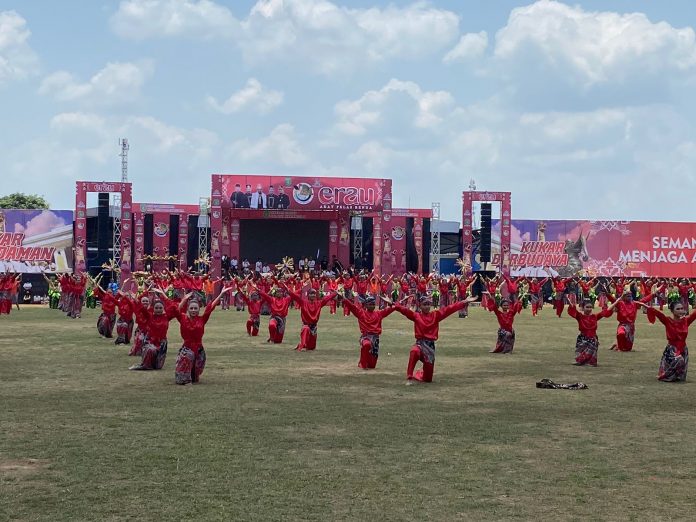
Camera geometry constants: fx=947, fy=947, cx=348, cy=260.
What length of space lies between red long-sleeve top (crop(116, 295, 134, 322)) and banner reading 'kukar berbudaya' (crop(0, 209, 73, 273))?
2929 centimetres

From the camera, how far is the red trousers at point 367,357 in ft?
54.8

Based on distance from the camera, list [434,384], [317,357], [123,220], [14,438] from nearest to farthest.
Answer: [14,438], [434,384], [317,357], [123,220]

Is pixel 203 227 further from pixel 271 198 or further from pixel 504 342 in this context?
pixel 504 342

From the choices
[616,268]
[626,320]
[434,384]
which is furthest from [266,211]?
[434,384]

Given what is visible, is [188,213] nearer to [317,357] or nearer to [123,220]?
[123,220]

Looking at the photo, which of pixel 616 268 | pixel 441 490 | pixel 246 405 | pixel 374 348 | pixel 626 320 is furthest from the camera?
pixel 616 268

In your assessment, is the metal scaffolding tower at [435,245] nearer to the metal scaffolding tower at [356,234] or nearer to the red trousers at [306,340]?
the metal scaffolding tower at [356,234]

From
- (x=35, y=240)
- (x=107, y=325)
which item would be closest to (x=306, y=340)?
(x=107, y=325)

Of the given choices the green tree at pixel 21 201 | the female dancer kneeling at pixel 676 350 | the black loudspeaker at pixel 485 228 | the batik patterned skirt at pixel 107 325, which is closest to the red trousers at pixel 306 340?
the batik patterned skirt at pixel 107 325

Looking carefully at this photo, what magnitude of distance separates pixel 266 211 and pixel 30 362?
31.5 metres

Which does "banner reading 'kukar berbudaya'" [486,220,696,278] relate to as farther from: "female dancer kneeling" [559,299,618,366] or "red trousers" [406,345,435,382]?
"red trousers" [406,345,435,382]

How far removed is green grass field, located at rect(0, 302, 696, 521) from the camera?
7.25 meters

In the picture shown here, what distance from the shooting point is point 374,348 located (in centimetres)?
1681

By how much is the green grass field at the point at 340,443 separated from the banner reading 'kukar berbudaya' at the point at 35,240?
32712 millimetres
